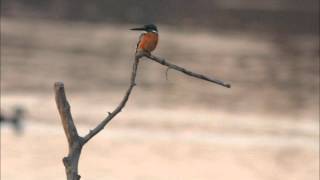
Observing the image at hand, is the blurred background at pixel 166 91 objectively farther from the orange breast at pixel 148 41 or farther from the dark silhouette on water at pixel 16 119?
the orange breast at pixel 148 41

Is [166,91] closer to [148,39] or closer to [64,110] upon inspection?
[148,39]

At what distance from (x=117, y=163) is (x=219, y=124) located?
3292 mm

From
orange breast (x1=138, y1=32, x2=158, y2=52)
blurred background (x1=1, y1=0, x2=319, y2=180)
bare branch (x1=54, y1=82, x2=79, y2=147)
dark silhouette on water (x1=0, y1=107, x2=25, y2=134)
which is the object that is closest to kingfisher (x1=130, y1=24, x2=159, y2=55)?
orange breast (x1=138, y1=32, x2=158, y2=52)

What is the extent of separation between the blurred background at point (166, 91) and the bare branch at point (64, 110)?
5.68 metres

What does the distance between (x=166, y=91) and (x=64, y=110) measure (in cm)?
1167

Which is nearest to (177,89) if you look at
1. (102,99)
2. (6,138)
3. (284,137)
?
(102,99)

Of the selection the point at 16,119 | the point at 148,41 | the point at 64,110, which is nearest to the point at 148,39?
the point at 148,41

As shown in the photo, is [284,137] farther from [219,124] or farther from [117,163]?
[117,163]

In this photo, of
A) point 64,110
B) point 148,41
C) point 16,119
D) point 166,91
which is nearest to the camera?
point 64,110

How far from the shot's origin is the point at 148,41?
296 centimetres

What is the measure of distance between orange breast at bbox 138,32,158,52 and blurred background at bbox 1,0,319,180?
225 inches

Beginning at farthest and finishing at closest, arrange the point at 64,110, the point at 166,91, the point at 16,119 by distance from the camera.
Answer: the point at 166,91
the point at 16,119
the point at 64,110

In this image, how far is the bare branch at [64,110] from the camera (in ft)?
9.19

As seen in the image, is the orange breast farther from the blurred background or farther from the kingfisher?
the blurred background
